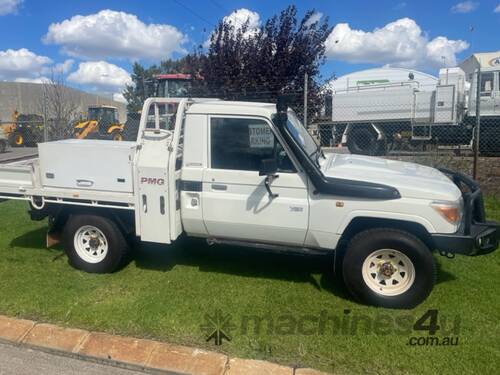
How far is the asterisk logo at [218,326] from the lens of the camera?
3.62 meters

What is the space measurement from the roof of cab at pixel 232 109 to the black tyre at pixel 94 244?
5.46 feet

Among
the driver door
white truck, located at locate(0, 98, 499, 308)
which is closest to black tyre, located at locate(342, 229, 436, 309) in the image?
white truck, located at locate(0, 98, 499, 308)

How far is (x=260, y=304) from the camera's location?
4188 millimetres

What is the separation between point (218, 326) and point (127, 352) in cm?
80

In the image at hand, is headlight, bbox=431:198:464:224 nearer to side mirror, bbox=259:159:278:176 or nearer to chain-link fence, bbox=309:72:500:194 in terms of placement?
side mirror, bbox=259:159:278:176

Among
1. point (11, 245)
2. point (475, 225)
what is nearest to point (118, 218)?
point (11, 245)

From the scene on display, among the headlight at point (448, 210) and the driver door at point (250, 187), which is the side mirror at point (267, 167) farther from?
the headlight at point (448, 210)

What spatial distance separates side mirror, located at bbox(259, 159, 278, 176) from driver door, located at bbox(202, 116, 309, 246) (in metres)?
0.26

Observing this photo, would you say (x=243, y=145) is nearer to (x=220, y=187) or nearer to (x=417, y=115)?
(x=220, y=187)

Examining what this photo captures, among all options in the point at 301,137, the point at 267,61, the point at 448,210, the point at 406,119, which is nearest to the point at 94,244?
the point at 301,137

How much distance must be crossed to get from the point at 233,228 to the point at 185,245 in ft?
5.16

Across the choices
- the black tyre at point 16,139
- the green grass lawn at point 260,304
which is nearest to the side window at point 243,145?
the green grass lawn at point 260,304

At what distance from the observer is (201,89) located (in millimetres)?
12398

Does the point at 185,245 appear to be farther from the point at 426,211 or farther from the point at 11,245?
the point at 426,211
